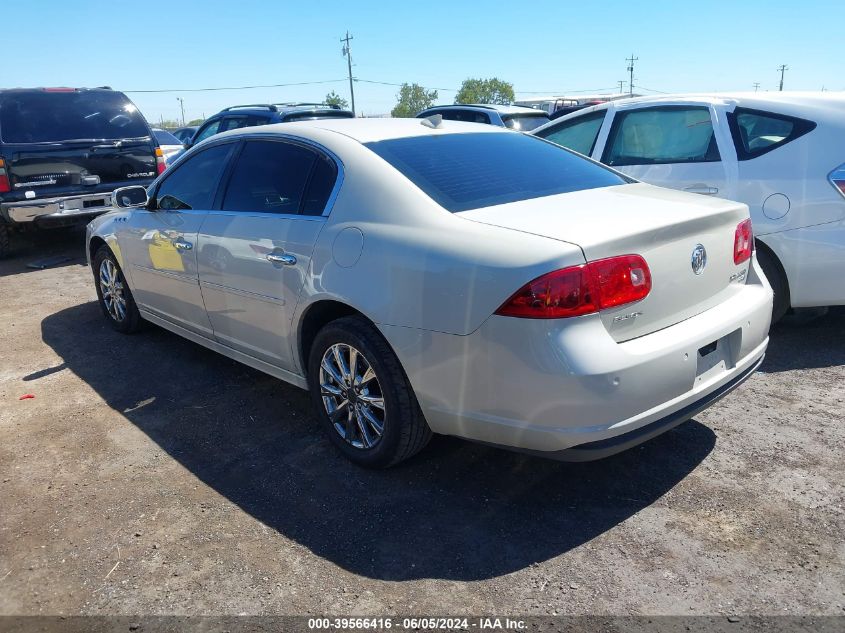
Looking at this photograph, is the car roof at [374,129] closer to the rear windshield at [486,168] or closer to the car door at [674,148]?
the rear windshield at [486,168]

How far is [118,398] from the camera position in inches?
172

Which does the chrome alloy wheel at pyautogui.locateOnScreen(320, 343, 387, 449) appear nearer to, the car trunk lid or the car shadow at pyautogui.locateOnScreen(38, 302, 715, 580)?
the car shadow at pyautogui.locateOnScreen(38, 302, 715, 580)

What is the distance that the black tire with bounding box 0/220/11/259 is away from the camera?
344 inches

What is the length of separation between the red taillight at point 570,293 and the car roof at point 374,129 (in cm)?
142

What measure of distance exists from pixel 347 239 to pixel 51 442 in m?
2.09

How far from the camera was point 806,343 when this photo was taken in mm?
4891

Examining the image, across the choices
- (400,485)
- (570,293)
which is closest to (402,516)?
(400,485)

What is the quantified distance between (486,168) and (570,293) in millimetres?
1152

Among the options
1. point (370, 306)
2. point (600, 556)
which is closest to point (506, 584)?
point (600, 556)

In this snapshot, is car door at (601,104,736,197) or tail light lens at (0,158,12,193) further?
tail light lens at (0,158,12,193)

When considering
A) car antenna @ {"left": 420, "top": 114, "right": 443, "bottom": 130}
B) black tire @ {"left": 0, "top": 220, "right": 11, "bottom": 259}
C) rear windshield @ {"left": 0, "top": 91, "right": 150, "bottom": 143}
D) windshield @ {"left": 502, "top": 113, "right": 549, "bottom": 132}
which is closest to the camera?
car antenna @ {"left": 420, "top": 114, "right": 443, "bottom": 130}

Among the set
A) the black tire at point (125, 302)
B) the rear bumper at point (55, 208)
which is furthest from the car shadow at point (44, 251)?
the black tire at point (125, 302)

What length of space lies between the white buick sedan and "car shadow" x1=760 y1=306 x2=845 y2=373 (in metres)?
1.41

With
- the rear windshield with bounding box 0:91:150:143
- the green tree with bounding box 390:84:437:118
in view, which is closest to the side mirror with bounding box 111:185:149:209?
the rear windshield with bounding box 0:91:150:143
